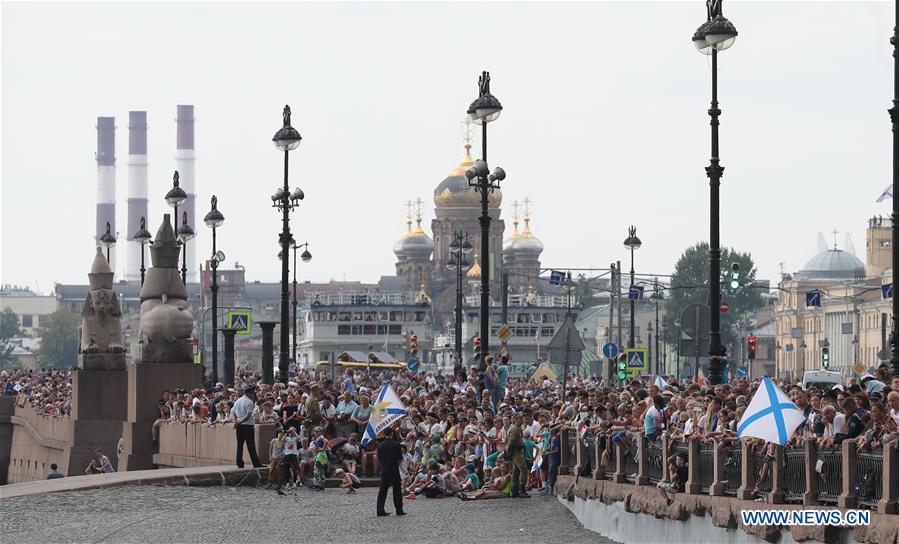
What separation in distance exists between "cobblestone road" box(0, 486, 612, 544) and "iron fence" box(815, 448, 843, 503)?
5626mm

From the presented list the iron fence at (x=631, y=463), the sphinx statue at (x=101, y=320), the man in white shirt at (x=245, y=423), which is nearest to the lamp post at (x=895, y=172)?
the iron fence at (x=631, y=463)

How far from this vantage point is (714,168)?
29.1 meters

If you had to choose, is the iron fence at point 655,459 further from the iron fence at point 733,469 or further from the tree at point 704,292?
the tree at point 704,292

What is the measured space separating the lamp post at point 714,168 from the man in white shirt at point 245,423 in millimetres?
7258

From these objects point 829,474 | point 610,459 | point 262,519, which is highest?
point 829,474

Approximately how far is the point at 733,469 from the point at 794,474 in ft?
5.46

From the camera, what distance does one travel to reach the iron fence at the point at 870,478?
17.5m

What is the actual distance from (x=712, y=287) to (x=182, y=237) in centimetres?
2963

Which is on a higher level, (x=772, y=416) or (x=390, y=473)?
(x=772, y=416)

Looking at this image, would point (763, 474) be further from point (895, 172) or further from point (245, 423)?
point (245, 423)

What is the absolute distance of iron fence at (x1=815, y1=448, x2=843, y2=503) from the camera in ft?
60.0

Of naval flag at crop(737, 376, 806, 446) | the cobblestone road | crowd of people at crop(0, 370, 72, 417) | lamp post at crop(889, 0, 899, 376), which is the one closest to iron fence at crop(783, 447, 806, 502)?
naval flag at crop(737, 376, 806, 446)

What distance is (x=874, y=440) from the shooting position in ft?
58.7

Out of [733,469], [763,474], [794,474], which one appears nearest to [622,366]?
[733,469]
